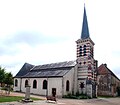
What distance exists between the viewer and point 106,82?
52.1 metres

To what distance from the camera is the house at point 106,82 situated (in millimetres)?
51000

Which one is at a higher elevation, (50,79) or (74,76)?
(74,76)

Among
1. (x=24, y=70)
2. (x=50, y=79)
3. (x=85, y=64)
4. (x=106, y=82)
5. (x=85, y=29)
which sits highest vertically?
(x=85, y=29)

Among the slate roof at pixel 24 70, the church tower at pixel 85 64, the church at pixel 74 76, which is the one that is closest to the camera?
the church at pixel 74 76

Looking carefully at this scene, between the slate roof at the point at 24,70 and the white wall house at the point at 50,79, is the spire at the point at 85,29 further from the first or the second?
the slate roof at the point at 24,70

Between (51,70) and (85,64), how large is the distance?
24.0 ft

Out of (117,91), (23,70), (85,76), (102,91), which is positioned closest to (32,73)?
(23,70)

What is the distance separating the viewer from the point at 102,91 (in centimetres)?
5078

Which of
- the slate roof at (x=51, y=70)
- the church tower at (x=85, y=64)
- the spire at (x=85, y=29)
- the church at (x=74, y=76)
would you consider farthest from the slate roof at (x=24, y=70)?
the spire at (x=85, y=29)

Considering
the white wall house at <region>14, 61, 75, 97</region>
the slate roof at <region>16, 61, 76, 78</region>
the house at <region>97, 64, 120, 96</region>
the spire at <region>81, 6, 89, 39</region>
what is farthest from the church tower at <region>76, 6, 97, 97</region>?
the house at <region>97, 64, 120, 96</region>

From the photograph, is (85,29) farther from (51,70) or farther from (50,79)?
(50,79)

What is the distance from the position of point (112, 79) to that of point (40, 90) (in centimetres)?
2379

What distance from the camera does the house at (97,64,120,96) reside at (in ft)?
167

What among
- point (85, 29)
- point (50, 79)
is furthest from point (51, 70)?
point (85, 29)
